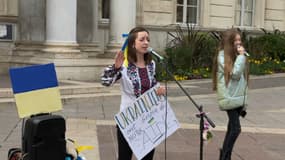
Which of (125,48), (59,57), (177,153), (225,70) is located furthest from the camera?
(59,57)

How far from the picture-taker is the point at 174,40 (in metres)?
19.1

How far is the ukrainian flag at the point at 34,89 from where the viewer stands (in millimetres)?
4734

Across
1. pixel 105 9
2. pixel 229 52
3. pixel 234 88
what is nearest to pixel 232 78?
pixel 234 88

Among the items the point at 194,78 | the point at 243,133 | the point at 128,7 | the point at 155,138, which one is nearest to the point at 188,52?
the point at 194,78

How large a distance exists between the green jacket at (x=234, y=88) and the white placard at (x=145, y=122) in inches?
55.2

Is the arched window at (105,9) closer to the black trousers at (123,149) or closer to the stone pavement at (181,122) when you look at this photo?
the stone pavement at (181,122)

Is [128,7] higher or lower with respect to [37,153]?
higher

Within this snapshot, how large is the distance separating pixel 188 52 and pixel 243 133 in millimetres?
8328

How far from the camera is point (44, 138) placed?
15.1 feet

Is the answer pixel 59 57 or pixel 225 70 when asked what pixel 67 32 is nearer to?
pixel 59 57

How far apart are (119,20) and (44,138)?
491 inches

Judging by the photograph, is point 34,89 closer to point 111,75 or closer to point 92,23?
point 111,75

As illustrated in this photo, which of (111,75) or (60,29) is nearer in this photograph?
(111,75)

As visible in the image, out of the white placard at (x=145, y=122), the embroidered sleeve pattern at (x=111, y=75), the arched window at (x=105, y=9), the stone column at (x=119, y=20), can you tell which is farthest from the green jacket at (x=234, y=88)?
the arched window at (x=105, y=9)
